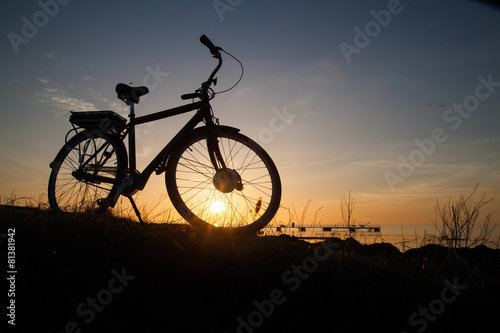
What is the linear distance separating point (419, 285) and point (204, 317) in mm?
1651

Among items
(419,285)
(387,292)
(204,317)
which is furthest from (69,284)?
(419,285)

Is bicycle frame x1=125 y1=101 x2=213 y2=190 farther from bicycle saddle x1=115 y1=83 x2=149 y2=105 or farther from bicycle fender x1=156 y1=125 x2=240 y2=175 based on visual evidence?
bicycle saddle x1=115 y1=83 x2=149 y2=105

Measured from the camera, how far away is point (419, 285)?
7.65ft

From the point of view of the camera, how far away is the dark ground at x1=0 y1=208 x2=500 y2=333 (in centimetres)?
183

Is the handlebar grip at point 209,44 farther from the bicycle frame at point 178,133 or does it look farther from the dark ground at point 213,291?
the dark ground at point 213,291

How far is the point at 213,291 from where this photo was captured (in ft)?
7.00

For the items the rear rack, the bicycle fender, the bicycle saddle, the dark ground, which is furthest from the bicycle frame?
the dark ground

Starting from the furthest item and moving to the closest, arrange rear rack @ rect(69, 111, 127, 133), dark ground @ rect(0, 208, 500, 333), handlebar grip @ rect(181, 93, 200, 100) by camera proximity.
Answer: rear rack @ rect(69, 111, 127, 133), handlebar grip @ rect(181, 93, 200, 100), dark ground @ rect(0, 208, 500, 333)

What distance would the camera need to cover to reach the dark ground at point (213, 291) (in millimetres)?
1832

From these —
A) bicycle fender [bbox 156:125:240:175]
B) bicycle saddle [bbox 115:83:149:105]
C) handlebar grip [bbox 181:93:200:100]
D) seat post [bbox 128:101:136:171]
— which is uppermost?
bicycle saddle [bbox 115:83:149:105]

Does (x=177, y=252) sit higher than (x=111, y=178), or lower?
lower

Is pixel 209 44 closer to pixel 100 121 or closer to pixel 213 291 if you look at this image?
pixel 100 121

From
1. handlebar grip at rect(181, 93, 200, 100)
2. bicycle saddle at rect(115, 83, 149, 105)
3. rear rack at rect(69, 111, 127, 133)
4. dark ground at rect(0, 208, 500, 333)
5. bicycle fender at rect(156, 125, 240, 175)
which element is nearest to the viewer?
dark ground at rect(0, 208, 500, 333)

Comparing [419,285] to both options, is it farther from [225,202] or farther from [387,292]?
[225,202]
